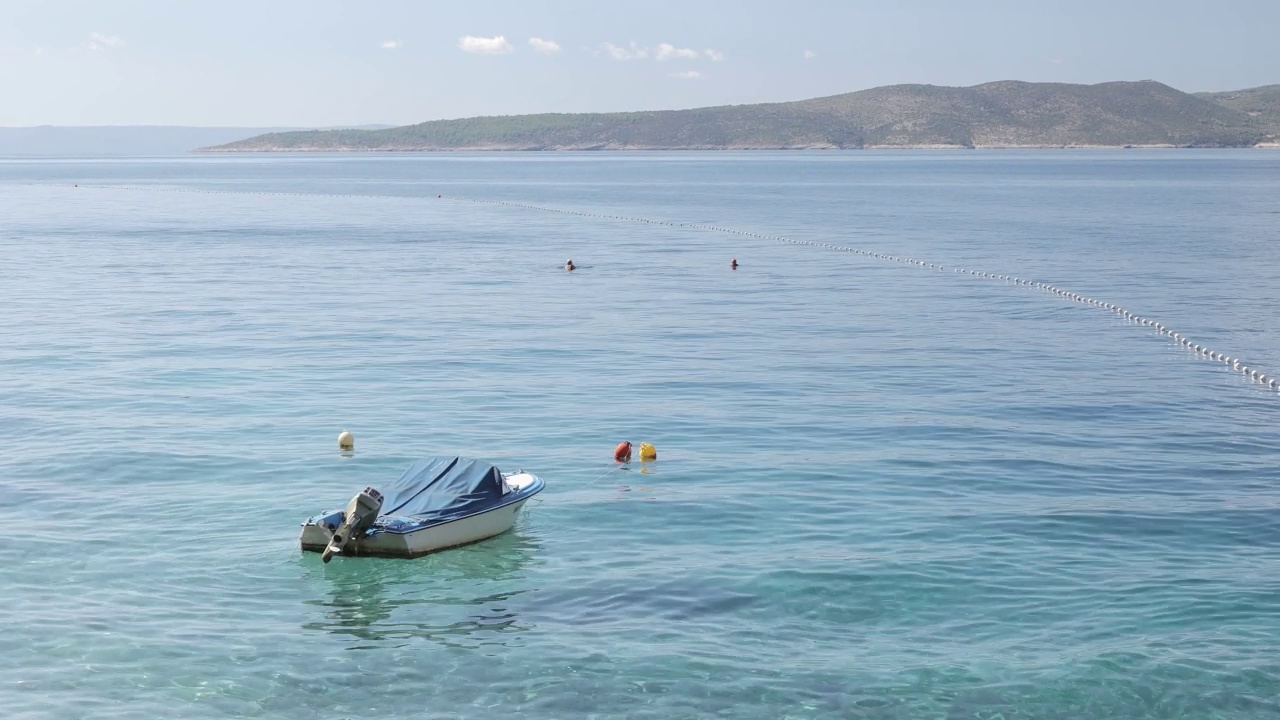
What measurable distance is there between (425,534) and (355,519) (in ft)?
4.45

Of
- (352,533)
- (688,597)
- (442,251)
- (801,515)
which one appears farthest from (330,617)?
(442,251)

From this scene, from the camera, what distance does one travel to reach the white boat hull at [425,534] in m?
22.6

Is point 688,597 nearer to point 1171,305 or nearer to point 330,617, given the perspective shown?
point 330,617

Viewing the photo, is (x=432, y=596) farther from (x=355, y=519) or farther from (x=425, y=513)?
(x=425, y=513)

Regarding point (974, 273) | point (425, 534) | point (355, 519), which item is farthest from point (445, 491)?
point (974, 273)

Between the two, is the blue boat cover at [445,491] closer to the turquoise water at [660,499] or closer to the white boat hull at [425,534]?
Result: the white boat hull at [425,534]

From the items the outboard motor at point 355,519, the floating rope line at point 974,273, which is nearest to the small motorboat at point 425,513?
the outboard motor at point 355,519

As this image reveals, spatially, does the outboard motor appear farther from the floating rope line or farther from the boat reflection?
the floating rope line

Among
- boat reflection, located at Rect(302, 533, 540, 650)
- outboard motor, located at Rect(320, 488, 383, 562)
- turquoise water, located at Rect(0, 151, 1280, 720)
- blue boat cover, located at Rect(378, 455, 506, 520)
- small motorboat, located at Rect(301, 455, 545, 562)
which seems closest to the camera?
turquoise water, located at Rect(0, 151, 1280, 720)

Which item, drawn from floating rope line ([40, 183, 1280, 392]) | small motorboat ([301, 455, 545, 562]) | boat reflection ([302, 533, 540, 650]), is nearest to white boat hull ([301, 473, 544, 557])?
small motorboat ([301, 455, 545, 562])

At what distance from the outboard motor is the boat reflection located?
590 mm

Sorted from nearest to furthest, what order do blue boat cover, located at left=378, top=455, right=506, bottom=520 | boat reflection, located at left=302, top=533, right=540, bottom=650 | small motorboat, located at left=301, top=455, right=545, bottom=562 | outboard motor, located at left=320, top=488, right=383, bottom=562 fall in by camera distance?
boat reflection, located at left=302, top=533, right=540, bottom=650, outboard motor, located at left=320, top=488, right=383, bottom=562, small motorboat, located at left=301, top=455, right=545, bottom=562, blue boat cover, located at left=378, top=455, right=506, bottom=520

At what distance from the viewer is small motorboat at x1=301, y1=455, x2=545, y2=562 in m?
22.2

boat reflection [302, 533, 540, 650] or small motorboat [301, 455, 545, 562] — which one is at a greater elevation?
small motorboat [301, 455, 545, 562]
